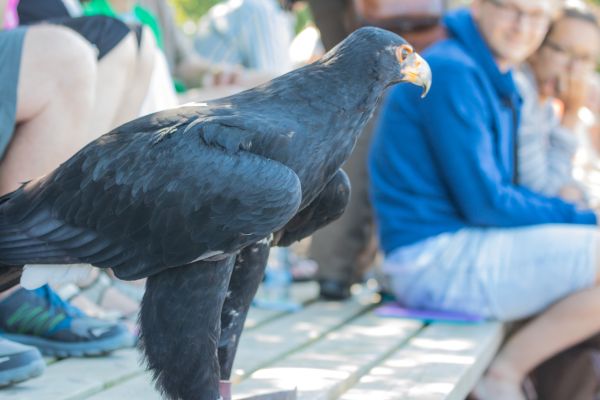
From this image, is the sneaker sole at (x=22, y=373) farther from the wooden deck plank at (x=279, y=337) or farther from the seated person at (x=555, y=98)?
the seated person at (x=555, y=98)

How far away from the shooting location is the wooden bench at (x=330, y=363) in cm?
271

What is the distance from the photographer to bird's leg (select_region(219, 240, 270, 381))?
2416 millimetres

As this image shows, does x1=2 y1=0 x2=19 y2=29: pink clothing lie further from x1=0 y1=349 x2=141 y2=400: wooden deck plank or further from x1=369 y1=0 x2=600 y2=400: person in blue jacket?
x1=369 y1=0 x2=600 y2=400: person in blue jacket

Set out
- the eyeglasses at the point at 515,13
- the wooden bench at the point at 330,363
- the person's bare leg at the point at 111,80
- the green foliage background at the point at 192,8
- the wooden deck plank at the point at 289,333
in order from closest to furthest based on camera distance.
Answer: the wooden bench at the point at 330,363
the wooden deck plank at the point at 289,333
the person's bare leg at the point at 111,80
the eyeglasses at the point at 515,13
the green foliage background at the point at 192,8

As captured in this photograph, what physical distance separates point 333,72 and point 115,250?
662mm

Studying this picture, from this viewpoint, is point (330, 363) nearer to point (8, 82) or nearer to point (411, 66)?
point (411, 66)

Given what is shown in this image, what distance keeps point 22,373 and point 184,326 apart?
2.32 ft

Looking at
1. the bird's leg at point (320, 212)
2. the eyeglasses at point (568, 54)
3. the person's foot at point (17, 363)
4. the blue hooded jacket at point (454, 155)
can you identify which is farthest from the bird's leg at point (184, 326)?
the eyeglasses at point (568, 54)

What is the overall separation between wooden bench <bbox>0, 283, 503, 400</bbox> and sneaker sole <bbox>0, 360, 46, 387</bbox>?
3cm

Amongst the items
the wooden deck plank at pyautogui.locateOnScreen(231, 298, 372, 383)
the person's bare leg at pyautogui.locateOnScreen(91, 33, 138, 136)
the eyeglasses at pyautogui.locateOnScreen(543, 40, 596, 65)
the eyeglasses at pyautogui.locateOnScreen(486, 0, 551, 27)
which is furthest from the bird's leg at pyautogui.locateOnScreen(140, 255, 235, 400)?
the eyeglasses at pyautogui.locateOnScreen(543, 40, 596, 65)

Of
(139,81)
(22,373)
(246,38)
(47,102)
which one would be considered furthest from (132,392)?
(246,38)

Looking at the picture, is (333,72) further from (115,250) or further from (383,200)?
(383,200)

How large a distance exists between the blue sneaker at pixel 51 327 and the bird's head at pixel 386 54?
1259 mm

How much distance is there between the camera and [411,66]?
2336 mm
